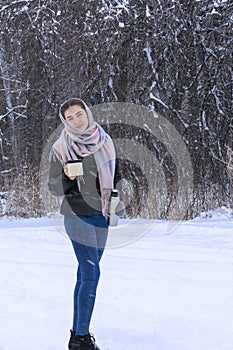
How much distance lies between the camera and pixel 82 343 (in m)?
2.96

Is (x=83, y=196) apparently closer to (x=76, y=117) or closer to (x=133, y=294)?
(x=76, y=117)

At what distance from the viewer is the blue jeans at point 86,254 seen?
2.92 metres

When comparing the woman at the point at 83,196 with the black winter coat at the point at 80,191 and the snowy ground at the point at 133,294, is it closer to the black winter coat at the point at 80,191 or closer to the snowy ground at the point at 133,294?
the black winter coat at the point at 80,191

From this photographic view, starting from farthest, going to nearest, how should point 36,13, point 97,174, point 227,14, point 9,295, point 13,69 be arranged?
point 13,69, point 36,13, point 227,14, point 9,295, point 97,174

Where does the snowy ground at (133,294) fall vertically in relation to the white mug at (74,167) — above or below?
below

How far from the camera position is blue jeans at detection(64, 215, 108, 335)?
9.57 ft

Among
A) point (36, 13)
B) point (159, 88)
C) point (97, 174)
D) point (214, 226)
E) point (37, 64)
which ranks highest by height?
point (36, 13)

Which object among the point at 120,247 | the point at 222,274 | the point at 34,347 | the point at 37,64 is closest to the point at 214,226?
the point at 120,247

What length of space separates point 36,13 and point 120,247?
8.49 m

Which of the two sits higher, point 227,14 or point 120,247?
point 227,14

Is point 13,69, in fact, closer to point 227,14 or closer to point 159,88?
point 159,88

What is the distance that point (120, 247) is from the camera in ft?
19.0

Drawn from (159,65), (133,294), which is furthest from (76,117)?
(159,65)

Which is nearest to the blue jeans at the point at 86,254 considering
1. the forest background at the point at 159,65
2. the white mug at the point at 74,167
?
the white mug at the point at 74,167
